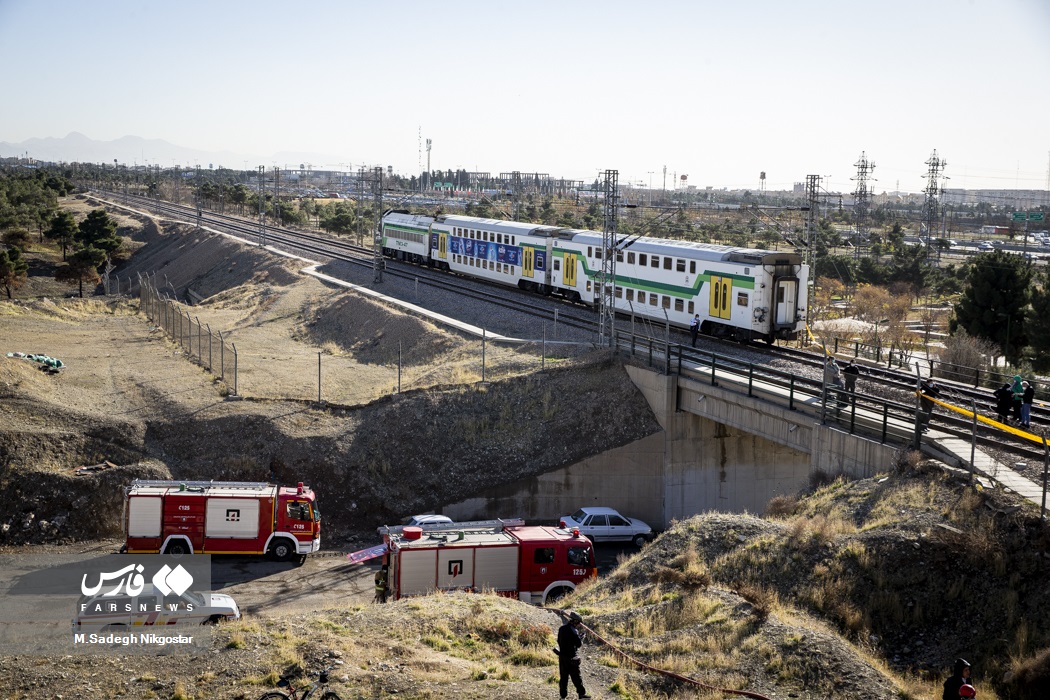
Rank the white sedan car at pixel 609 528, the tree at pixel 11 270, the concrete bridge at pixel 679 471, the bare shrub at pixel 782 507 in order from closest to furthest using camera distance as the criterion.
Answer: the bare shrub at pixel 782 507, the white sedan car at pixel 609 528, the concrete bridge at pixel 679 471, the tree at pixel 11 270

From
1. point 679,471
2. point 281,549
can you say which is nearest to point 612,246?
point 679,471

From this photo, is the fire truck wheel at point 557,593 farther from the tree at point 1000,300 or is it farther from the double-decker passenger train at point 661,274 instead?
the tree at point 1000,300

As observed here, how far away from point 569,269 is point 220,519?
25058 mm

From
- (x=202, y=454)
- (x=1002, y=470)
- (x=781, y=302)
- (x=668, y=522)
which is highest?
(x=781, y=302)

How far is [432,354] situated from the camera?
39.4m

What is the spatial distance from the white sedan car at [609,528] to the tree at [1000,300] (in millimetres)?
22076

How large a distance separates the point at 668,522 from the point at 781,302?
9558 mm

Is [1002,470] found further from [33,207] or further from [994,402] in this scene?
[33,207]

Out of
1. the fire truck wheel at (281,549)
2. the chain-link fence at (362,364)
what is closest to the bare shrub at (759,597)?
the fire truck wheel at (281,549)

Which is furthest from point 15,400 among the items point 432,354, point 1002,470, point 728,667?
point 1002,470

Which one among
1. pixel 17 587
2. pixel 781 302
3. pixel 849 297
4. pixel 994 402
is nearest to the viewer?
pixel 17 587

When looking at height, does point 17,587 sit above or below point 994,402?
below

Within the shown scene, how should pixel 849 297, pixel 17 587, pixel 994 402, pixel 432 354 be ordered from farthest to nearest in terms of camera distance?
pixel 849 297, pixel 432 354, pixel 994 402, pixel 17 587

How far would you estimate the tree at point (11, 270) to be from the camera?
218 feet
